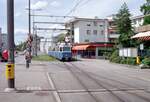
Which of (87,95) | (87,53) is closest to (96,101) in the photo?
(87,95)

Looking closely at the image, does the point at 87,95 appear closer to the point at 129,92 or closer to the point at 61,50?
the point at 129,92

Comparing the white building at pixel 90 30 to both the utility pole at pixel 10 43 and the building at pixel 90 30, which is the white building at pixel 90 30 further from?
the utility pole at pixel 10 43

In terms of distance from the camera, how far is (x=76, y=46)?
3989 inches

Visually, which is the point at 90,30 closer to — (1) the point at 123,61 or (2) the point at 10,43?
(1) the point at 123,61

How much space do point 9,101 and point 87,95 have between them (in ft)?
11.2

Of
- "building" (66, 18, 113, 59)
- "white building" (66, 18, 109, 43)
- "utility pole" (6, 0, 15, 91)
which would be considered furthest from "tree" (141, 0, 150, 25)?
"utility pole" (6, 0, 15, 91)

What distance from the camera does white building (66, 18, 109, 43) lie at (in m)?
110

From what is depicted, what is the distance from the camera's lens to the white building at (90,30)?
110062 mm

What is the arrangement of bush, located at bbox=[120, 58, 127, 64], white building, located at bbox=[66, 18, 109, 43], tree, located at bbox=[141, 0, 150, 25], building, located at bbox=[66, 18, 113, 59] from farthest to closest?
white building, located at bbox=[66, 18, 109, 43], building, located at bbox=[66, 18, 113, 59], tree, located at bbox=[141, 0, 150, 25], bush, located at bbox=[120, 58, 127, 64]

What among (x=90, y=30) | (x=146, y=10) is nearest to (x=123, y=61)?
(x=146, y=10)

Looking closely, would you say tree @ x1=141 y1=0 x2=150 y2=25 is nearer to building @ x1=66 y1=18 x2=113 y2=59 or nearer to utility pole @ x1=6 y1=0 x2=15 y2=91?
building @ x1=66 y1=18 x2=113 y2=59

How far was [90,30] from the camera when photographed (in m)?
111

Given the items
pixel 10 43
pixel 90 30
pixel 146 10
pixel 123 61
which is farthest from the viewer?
pixel 90 30

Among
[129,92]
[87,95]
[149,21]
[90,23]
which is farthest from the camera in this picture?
[90,23]
